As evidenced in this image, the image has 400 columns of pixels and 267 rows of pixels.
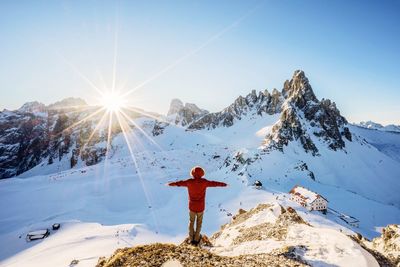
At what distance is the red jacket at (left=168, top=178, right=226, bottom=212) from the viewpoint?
10087 mm

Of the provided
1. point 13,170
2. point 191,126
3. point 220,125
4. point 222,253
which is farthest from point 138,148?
point 222,253

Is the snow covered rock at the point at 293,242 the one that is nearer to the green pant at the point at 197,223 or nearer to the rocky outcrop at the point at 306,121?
the green pant at the point at 197,223

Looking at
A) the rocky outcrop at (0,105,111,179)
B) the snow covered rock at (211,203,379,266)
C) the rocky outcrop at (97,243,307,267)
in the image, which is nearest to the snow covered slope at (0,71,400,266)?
the snow covered rock at (211,203,379,266)

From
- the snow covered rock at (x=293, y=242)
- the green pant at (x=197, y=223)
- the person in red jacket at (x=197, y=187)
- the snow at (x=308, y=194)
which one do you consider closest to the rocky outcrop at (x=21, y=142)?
the snow at (x=308, y=194)

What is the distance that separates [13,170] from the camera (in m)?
150

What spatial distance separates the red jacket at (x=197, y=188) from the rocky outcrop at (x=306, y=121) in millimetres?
70855

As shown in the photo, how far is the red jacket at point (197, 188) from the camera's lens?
10087 mm

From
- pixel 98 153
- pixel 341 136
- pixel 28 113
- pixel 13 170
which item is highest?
pixel 28 113

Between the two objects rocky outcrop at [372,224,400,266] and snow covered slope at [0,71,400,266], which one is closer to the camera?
rocky outcrop at [372,224,400,266]

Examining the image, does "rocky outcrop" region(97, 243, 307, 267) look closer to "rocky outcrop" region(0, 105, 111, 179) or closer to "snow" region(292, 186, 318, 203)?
"snow" region(292, 186, 318, 203)

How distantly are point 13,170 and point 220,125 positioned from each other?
11590cm

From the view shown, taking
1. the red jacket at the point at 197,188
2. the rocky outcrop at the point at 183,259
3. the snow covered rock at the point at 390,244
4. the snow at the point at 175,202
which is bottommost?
the snow at the point at 175,202

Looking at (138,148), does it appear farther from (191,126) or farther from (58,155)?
(58,155)

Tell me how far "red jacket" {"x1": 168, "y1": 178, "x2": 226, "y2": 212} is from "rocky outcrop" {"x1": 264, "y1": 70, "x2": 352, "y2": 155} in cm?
7085
